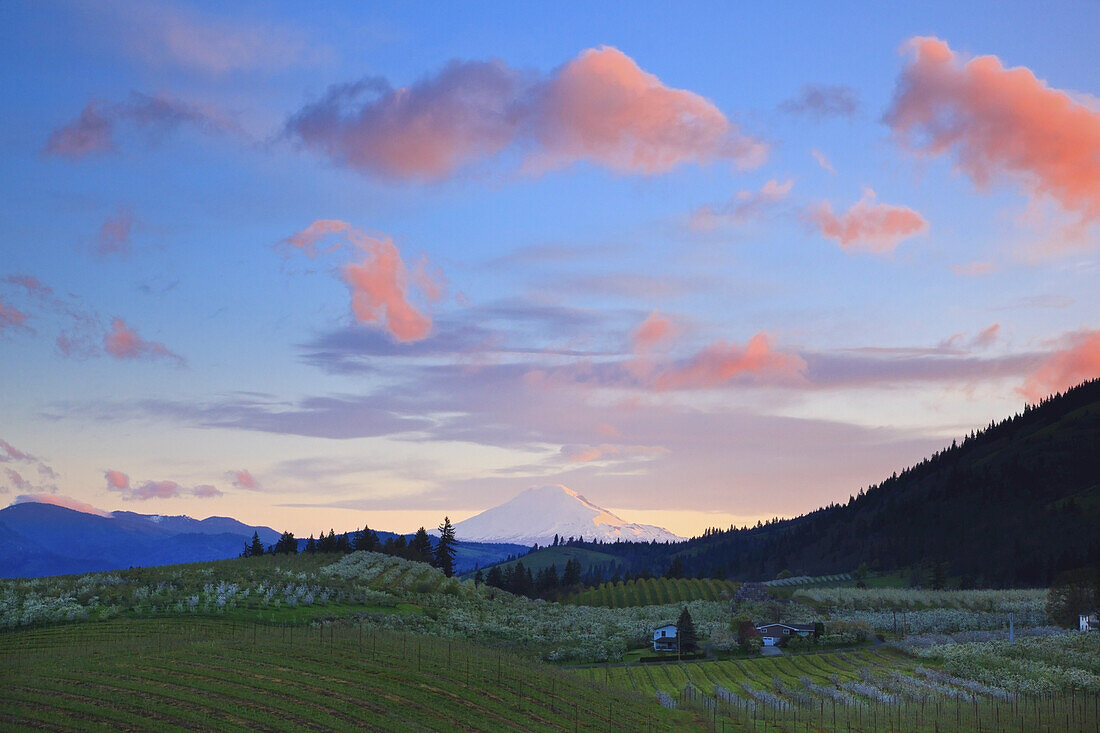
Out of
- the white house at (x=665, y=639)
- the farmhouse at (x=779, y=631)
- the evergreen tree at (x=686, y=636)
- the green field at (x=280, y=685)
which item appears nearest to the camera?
the green field at (x=280, y=685)

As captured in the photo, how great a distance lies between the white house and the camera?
119m

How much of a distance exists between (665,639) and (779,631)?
21.2 m

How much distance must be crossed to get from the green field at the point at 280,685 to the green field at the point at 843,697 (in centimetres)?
997

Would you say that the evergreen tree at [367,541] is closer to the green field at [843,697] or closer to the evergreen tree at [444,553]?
the evergreen tree at [444,553]

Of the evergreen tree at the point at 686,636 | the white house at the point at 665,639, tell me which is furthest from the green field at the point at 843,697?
the white house at the point at 665,639

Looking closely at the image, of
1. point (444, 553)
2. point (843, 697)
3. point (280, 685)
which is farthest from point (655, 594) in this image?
point (280, 685)

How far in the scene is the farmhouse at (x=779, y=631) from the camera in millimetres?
129625

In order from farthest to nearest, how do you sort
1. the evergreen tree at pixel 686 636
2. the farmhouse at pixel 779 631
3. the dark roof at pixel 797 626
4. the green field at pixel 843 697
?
the dark roof at pixel 797 626
the farmhouse at pixel 779 631
the evergreen tree at pixel 686 636
the green field at pixel 843 697

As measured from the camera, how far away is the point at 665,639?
121 metres

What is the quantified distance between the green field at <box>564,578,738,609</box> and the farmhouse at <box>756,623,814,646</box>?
4505cm

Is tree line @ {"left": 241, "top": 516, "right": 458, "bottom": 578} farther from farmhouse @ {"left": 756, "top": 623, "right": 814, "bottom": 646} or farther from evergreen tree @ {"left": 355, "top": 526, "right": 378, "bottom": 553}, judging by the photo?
farmhouse @ {"left": 756, "top": 623, "right": 814, "bottom": 646}

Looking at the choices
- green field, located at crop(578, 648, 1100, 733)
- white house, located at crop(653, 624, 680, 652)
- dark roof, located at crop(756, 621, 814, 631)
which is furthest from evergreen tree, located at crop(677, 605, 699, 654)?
dark roof, located at crop(756, 621, 814, 631)

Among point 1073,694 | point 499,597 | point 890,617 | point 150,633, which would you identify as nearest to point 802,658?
point 1073,694

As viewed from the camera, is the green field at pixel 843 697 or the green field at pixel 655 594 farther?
the green field at pixel 655 594
